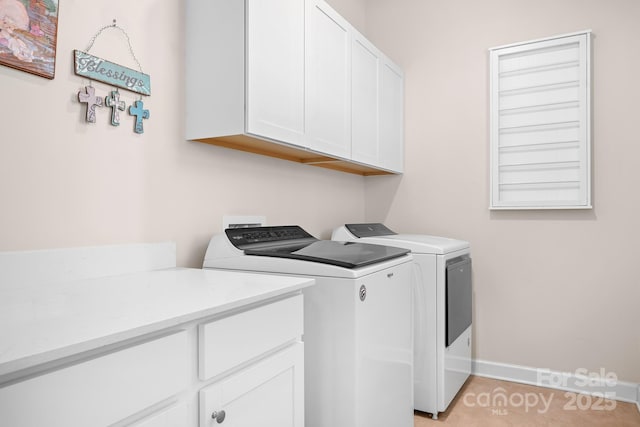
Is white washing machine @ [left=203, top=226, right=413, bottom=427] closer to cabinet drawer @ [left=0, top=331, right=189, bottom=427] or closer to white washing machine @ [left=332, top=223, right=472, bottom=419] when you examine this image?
Answer: white washing machine @ [left=332, top=223, right=472, bottom=419]

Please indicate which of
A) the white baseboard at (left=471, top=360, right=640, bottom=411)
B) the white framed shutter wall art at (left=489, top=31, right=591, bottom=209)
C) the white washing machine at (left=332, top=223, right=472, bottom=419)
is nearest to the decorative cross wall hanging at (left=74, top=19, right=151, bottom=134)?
the white washing machine at (left=332, top=223, right=472, bottom=419)

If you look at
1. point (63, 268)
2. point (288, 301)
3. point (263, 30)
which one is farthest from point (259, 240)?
point (263, 30)

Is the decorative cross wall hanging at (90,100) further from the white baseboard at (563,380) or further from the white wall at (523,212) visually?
the white baseboard at (563,380)

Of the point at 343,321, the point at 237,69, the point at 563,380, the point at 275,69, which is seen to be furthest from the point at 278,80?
the point at 563,380

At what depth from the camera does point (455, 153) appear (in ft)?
9.27

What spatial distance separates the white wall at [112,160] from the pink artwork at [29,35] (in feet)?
0.09

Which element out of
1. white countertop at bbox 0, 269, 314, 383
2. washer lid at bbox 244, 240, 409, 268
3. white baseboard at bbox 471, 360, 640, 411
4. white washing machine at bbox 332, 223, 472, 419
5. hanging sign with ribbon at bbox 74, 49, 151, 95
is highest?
hanging sign with ribbon at bbox 74, 49, 151, 95

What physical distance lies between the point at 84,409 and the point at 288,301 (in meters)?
0.59

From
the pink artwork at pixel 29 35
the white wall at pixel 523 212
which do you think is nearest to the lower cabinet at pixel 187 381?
the pink artwork at pixel 29 35

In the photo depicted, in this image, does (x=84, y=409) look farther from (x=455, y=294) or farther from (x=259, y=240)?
(x=455, y=294)

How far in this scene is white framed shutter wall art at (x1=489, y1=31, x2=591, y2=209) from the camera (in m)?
2.44

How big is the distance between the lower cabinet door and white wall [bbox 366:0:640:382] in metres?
1.95

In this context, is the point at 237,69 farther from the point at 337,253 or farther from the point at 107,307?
the point at 107,307

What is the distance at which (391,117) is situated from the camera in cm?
280
